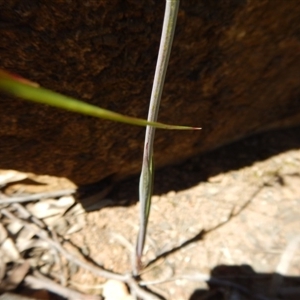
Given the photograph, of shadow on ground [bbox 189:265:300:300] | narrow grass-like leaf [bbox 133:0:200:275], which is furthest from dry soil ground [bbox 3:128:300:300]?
narrow grass-like leaf [bbox 133:0:200:275]

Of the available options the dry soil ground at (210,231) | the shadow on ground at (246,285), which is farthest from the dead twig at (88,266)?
the shadow on ground at (246,285)

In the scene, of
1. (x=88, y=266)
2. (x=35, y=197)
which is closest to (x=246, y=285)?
(x=88, y=266)

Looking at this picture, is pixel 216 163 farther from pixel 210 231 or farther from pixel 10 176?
pixel 10 176

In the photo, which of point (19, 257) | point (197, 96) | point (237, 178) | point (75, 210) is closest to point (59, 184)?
point (75, 210)

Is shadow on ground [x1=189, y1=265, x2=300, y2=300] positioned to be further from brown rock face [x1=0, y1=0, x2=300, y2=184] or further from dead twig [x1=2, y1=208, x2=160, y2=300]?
brown rock face [x1=0, y1=0, x2=300, y2=184]

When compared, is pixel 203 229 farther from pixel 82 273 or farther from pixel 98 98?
pixel 98 98

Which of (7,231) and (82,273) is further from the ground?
(7,231)
